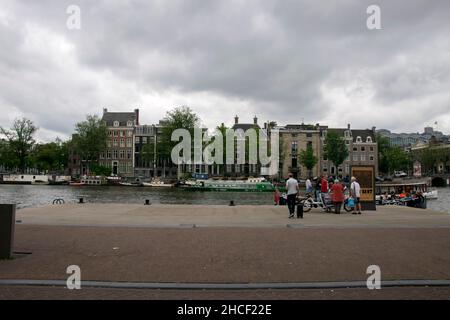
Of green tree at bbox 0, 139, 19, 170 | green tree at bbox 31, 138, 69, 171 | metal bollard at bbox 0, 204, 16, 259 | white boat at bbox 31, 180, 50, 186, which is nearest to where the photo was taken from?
metal bollard at bbox 0, 204, 16, 259

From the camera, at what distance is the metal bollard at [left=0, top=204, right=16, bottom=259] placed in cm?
919

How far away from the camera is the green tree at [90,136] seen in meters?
107

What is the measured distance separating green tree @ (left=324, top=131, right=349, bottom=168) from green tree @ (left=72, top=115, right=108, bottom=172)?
59.5 metres

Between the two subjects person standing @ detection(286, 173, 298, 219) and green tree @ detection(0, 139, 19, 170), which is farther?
green tree @ detection(0, 139, 19, 170)

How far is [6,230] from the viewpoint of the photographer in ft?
30.7

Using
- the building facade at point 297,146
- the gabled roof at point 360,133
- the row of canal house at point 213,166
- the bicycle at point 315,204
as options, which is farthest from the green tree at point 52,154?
the bicycle at point 315,204

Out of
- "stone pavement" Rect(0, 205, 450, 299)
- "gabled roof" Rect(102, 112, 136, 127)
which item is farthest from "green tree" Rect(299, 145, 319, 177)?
"stone pavement" Rect(0, 205, 450, 299)

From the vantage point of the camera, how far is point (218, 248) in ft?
33.7

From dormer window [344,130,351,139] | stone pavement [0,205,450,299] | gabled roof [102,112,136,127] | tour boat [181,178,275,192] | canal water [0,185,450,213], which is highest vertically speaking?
gabled roof [102,112,136,127]

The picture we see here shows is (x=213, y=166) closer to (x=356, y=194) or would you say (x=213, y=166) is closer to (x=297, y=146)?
(x=297, y=146)

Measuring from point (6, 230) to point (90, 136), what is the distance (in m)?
103

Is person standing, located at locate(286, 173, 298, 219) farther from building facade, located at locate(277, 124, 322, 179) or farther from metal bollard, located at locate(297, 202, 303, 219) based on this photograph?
building facade, located at locate(277, 124, 322, 179)
